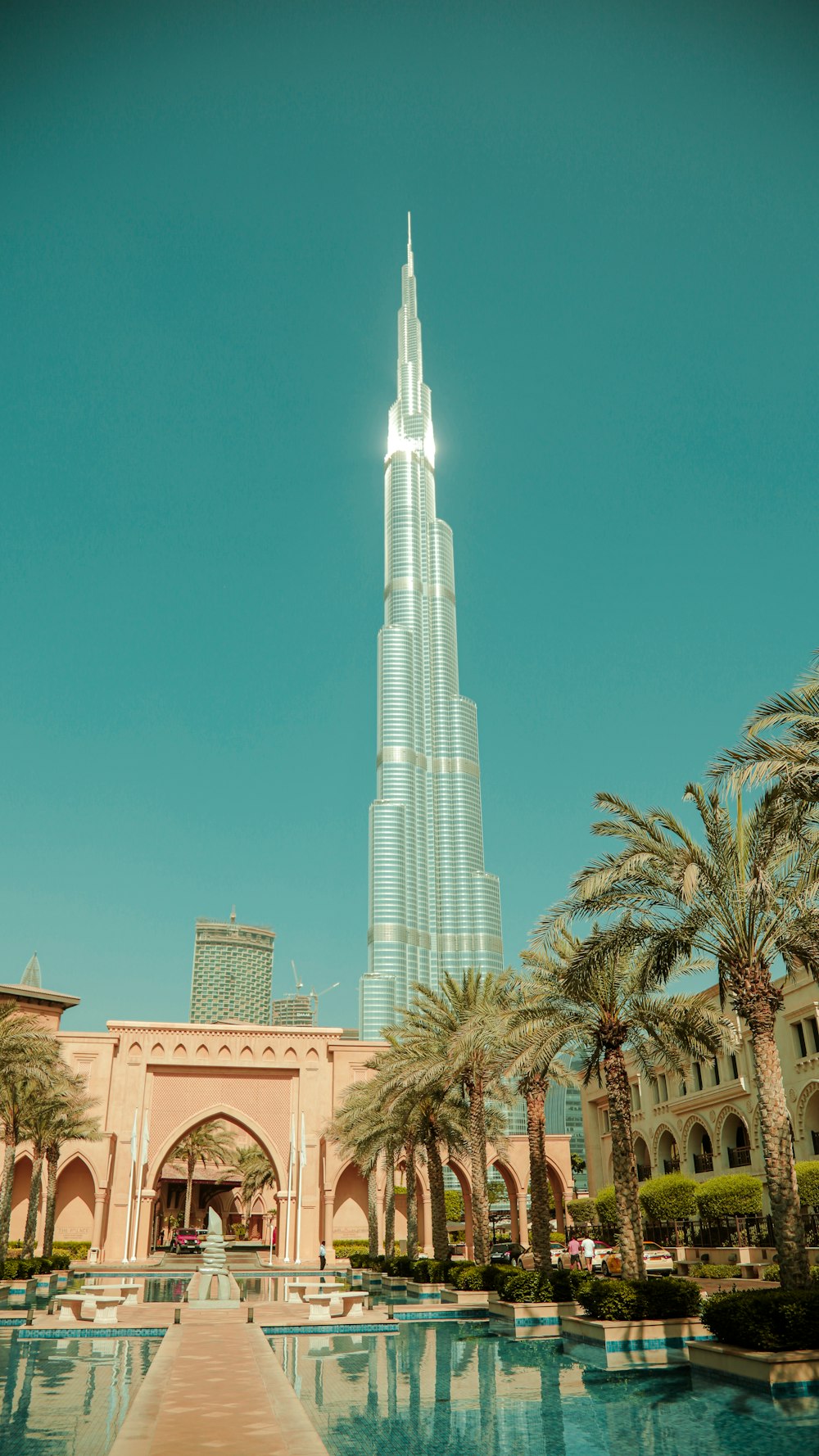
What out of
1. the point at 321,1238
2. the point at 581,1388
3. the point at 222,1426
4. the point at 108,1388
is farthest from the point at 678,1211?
the point at 222,1426

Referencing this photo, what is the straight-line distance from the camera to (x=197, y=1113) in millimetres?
49094

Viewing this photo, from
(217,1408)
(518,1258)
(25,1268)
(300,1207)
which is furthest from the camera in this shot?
(300,1207)

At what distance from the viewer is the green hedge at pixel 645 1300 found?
1867 centimetres

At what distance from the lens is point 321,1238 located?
4919 cm

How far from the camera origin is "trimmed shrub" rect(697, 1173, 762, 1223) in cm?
3447

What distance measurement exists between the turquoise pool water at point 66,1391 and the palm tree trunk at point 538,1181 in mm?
8514

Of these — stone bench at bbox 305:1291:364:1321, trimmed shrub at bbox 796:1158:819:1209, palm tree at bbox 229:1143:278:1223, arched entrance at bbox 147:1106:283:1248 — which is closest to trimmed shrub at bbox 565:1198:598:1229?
arched entrance at bbox 147:1106:283:1248

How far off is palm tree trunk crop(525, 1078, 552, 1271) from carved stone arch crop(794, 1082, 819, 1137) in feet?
42.4

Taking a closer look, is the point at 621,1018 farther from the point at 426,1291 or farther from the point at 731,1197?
the point at 731,1197

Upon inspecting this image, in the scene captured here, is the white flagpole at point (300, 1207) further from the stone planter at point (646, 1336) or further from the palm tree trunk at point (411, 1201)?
the stone planter at point (646, 1336)

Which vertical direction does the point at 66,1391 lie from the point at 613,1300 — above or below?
below

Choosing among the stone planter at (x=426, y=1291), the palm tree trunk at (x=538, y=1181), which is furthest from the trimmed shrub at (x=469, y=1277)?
the palm tree trunk at (x=538, y=1181)

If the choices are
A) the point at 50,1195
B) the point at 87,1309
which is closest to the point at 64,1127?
the point at 50,1195

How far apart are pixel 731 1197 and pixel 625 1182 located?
52.9 feet
